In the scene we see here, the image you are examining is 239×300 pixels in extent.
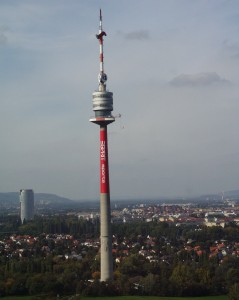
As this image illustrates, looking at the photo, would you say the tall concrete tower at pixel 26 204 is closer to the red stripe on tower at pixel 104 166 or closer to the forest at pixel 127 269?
the forest at pixel 127 269

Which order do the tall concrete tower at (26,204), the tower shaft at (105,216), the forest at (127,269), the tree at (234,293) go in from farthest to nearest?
the tall concrete tower at (26,204), the tower shaft at (105,216), the forest at (127,269), the tree at (234,293)

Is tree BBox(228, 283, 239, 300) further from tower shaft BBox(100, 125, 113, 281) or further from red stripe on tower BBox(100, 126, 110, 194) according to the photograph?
red stripe on tower BBox(100, 126, 110, 194)

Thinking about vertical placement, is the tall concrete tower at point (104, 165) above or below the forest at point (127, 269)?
above

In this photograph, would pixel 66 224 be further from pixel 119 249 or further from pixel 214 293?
pixel 214 293

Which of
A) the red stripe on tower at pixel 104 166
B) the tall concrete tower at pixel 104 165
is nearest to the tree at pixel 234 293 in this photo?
the tall concrete tower at pixel 104 165

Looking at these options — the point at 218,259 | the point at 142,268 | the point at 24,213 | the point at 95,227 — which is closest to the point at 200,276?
the point at 142,268

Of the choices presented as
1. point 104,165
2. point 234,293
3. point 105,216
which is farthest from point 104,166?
point 234,293

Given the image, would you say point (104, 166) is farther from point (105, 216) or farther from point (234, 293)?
point (234, 293)

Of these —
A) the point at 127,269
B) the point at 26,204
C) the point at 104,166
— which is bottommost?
the point at 127,269
